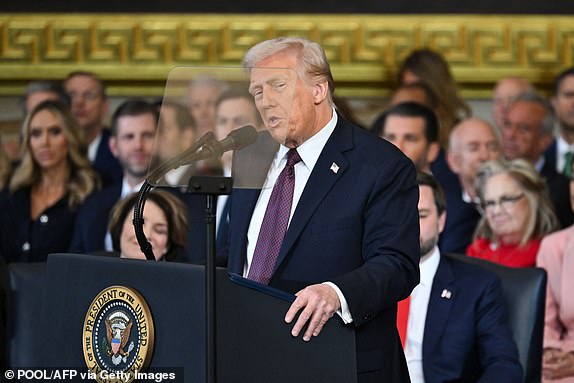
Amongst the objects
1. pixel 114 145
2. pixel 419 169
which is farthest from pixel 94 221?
pixel 419 169

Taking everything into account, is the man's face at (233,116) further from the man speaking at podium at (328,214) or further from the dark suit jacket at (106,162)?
the dark suit jacket at (106,162)

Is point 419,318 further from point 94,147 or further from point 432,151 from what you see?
point 94,147

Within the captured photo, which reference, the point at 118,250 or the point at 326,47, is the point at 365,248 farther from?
the point at 326,47

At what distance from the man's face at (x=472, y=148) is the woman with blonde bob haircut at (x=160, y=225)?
2.16 m

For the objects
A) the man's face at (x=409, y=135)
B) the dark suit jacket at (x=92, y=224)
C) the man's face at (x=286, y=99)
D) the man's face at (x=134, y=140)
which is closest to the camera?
the man's face at (x=286, y=99)

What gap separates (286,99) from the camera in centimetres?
298

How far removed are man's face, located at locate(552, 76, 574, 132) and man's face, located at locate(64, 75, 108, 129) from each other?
256 cm

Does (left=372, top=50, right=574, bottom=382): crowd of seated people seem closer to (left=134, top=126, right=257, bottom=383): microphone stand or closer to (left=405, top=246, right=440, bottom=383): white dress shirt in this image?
(left=405, top=246, right=440, bottom=383): white dress shirt

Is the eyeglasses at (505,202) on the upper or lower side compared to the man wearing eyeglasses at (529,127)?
lower

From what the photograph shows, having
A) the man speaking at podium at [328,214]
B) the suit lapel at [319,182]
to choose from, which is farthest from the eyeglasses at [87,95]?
the suit lapel at [319,182]

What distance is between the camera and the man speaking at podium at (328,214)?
10.1 ft

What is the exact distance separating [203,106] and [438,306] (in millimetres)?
1708

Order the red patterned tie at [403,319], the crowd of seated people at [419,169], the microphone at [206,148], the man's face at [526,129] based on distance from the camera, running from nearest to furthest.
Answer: the microphone at [206,148], the red patterned tie at [403,319], the crowd of seated people at [419,169], the man's face at [526,129]

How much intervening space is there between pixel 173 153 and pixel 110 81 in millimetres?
4924
